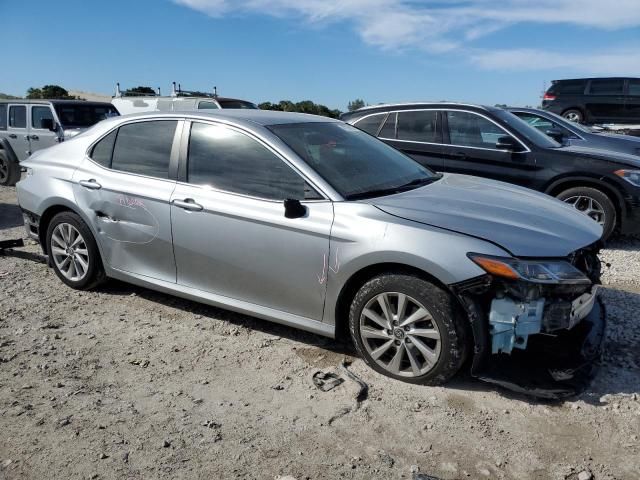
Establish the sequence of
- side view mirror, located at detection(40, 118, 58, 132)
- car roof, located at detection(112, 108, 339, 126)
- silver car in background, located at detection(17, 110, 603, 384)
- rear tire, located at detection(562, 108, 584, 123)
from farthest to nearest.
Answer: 1. rear tire, located at detection(562, 108, 584, 123)
2. side view mirror, located at detection(40, 118, 58, 132)
3. car roof, located at detection(112, 108, 339, 126)
4. silver car in background, located at detection(17, 110, 603, 384)

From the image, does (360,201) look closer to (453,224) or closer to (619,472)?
(453,224)

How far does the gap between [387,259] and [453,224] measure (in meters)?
0.44

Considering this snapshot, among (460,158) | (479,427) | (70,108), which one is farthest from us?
(70,108)

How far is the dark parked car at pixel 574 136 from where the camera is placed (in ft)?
26.6

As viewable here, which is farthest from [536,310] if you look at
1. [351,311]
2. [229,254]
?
[229,254]

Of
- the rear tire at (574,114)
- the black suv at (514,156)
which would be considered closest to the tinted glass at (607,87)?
the rear tire at (574,114)

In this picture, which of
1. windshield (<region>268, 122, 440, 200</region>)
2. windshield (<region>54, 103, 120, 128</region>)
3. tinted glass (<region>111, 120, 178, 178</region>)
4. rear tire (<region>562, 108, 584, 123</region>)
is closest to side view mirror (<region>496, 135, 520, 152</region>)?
windshield (<region>268, 122, 440, 200</region>)

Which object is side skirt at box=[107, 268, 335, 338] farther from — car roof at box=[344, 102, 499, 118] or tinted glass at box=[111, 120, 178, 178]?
car roof at box=[344, 102, 499, 118]

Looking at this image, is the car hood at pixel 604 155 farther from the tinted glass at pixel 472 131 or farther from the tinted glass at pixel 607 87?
the tinted glass at pixel 607 87

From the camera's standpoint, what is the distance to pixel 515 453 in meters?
2.77

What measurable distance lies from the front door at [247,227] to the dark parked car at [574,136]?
17.0 feet

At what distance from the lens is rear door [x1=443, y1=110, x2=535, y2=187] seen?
263 inches

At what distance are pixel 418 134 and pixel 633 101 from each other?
13405mm

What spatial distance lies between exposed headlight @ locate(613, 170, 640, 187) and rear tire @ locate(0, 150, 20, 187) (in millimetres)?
10548
